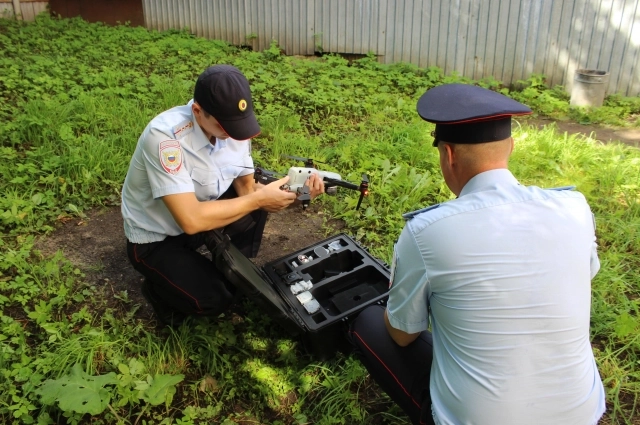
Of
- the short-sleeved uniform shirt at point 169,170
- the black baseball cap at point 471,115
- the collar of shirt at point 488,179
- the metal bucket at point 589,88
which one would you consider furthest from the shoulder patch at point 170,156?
the metal bucket at point 589,88

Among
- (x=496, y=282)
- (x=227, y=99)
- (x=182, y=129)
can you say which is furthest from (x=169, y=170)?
(x=496, y=282)

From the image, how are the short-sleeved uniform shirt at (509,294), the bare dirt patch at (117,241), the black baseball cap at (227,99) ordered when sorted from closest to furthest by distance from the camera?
the short-sleeved uniform shirt at (509,294)
the black baseball cap at (227,99)
the bare dirt patch at (117,241)

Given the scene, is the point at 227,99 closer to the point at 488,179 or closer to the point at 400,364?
the point at 488,179

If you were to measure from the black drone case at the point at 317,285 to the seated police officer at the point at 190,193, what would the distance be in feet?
0.63

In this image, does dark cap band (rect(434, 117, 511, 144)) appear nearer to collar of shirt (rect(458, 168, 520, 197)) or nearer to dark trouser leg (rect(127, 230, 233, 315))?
collar of shirt (rect(458, 168, 520, 197))

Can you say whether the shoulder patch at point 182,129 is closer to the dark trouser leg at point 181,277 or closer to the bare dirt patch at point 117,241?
the dark trouser leg at point 181,277

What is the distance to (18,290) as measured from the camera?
2984mm

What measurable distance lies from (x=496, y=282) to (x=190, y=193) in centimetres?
150

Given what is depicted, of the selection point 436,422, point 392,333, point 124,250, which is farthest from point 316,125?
point 436,422

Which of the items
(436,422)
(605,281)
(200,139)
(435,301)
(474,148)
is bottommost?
(605,281)

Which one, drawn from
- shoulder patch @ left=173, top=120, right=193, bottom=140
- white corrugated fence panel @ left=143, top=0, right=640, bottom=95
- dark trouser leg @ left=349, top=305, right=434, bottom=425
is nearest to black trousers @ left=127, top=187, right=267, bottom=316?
shoulder patch @ left=173, top=120, right=193, bottom=140

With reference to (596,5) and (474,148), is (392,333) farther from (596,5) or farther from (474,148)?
(596,5)

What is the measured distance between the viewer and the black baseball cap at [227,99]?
2387mm

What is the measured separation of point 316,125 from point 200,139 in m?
3.03
